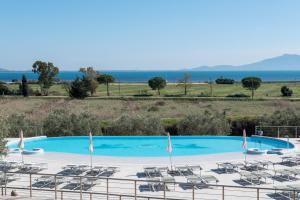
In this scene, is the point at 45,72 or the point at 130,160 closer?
the point at 130,160

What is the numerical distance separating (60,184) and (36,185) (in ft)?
2.68

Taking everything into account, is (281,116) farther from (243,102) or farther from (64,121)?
(243,102)

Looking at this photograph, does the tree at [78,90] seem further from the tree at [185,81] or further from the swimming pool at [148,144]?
the swimming pool at [148,144]

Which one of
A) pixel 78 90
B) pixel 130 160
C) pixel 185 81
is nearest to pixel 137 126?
pixel 130 160

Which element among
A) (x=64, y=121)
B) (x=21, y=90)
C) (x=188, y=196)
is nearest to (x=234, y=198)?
(x=188, y=196)

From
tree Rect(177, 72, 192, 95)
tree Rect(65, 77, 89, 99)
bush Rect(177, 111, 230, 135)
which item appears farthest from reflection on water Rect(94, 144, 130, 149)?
tree Rect(177, 72, 192, 95)

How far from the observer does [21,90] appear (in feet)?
207

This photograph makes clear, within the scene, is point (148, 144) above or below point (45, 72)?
below

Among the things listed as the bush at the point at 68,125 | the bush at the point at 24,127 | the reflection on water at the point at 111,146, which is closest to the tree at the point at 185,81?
the bush at the point at 68,125

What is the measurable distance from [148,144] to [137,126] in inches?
107

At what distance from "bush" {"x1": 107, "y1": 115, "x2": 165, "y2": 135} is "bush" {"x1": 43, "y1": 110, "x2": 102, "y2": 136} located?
4.32ft

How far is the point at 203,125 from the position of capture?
28.0 metres

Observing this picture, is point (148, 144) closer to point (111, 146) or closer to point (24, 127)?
point (111, 146)

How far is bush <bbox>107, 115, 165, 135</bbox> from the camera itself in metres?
27.9
